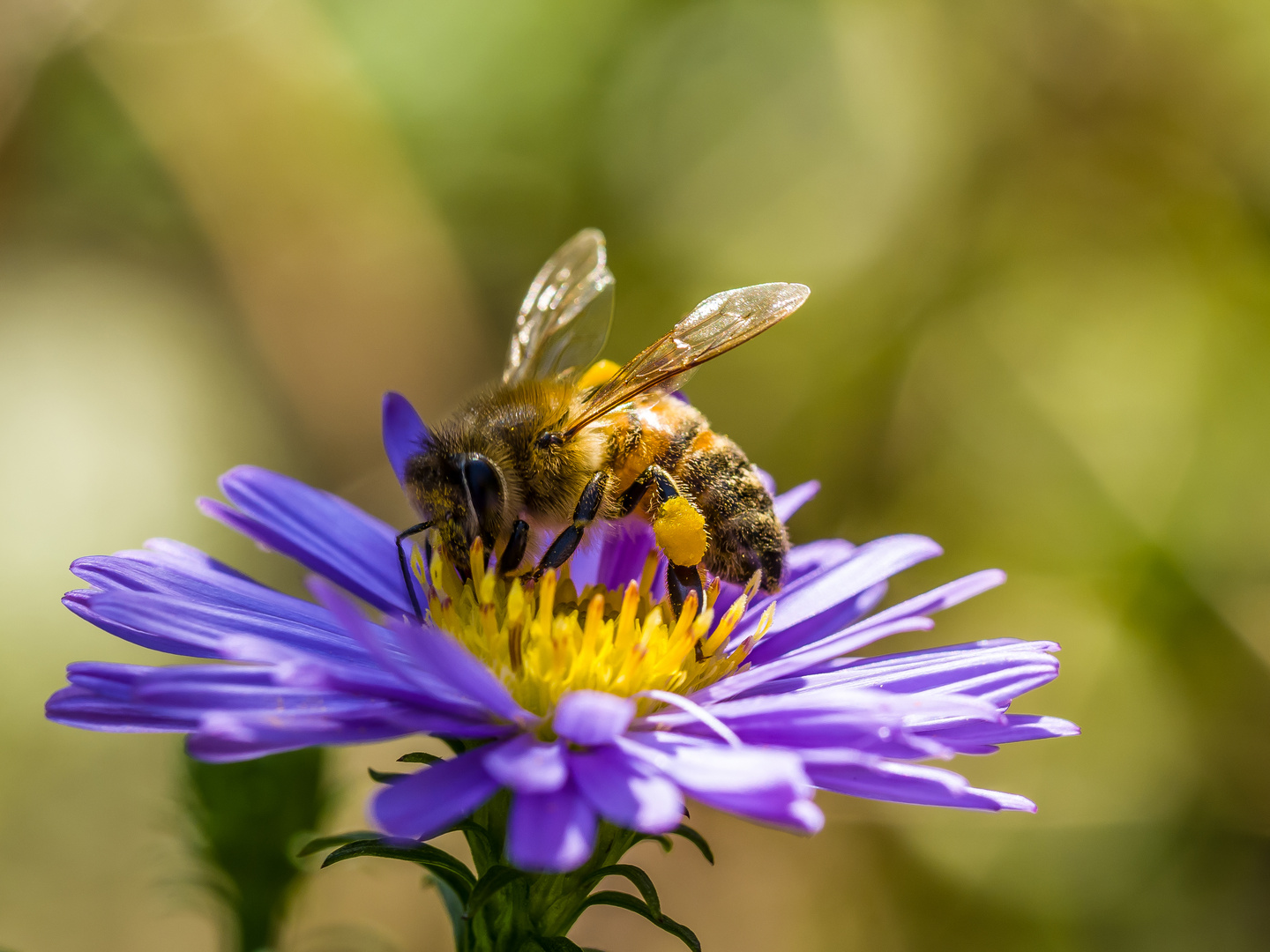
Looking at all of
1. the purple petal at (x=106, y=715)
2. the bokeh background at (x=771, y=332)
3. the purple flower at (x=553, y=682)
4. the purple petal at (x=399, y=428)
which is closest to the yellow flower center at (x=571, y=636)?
the purple flower at (x=553, y=682)

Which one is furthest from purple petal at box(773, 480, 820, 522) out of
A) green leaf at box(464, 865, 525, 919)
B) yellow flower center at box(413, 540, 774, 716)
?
green leaf at box(464, 865, 525, 919)

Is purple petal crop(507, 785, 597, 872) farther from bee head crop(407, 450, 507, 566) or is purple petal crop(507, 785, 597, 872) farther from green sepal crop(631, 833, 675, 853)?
bee head crop(407, 450, 507, 566)

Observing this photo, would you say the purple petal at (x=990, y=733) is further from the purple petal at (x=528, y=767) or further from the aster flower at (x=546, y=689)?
the purple petal at (x=528, y=767)

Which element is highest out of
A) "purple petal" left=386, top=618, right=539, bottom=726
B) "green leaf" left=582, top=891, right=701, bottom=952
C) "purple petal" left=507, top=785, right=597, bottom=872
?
"purple petal" left=386, top=618, right=539, bottom=726

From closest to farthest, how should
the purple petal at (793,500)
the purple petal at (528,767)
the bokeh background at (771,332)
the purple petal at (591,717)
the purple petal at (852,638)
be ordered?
1. the purple petal at (528,767)
2. the purple petal at (591,717)
3. the purple petal at (852,638)
4. the purple petal at (793,500)
5. the bokeh background at (771,332)

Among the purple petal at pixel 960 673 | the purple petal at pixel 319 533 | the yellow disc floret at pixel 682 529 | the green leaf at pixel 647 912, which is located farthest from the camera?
the purple petal at pixel 319 533

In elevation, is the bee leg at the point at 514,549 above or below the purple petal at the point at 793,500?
below

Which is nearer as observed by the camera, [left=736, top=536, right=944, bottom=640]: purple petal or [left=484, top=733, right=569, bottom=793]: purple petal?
[left=484, top=733, right=569, bottom=793]: purple petal

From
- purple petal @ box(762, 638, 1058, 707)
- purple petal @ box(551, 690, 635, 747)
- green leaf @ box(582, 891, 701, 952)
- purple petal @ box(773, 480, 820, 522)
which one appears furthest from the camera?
purple petal @ box(773, 480, 820, 522)
